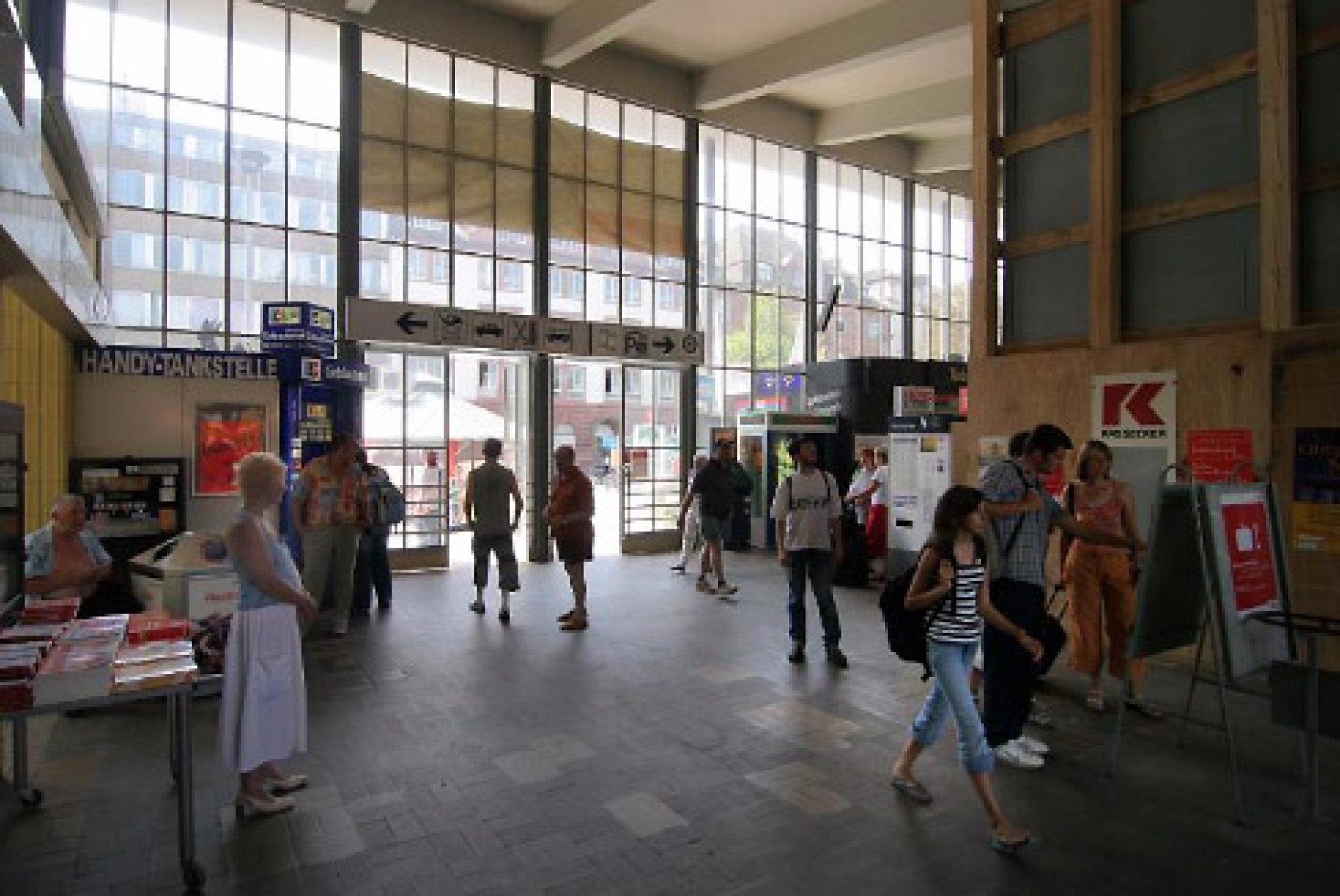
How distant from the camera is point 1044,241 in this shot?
698 centimetres

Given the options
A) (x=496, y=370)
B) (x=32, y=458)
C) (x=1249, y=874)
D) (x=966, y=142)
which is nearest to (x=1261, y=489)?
(x=1249, y=874)

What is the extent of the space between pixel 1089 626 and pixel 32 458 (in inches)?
277

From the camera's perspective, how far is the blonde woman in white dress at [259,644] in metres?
3.57

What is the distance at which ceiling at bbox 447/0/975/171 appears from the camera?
1164cm

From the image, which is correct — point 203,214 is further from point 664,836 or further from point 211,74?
point 664,836

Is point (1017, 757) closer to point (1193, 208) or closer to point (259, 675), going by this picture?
point (259, 675)

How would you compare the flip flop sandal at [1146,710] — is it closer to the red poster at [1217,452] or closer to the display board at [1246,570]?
the display board at [1246,570]

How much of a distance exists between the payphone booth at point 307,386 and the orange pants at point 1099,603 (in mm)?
6287

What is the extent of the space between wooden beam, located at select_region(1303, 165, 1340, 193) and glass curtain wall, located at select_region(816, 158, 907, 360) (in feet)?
34.7

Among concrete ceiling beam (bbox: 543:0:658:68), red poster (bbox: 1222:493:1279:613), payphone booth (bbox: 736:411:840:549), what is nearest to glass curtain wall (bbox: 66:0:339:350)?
concrete ceiling beam (bbox: 543:0:658:68)

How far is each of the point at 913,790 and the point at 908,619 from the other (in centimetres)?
84

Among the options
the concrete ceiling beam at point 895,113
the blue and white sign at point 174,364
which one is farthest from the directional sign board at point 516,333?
the concrete ceiling beam at point 895,113

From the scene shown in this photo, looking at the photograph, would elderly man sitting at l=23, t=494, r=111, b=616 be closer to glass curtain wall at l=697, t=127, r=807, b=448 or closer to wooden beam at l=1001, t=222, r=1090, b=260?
wooden beam at l=1001, t=222, r=1090, b=260

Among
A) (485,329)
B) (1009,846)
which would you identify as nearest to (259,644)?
(1009,846)
